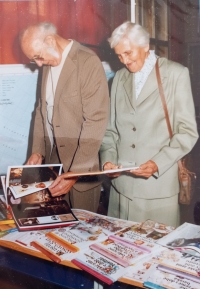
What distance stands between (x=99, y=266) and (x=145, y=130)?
71 centimetres

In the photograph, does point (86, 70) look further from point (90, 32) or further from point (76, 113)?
point (90, 32)

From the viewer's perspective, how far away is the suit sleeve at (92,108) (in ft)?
5.08

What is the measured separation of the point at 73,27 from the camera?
1.79 m

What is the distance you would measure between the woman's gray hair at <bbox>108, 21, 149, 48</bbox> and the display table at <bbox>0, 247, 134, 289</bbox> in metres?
0.96

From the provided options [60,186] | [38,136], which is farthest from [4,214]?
[38,136]

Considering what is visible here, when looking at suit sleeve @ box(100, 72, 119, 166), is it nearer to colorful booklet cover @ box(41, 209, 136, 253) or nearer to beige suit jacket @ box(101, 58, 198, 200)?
beige suit jacket @ box(101, 58, 198, 200)

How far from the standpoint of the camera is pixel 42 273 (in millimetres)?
1014

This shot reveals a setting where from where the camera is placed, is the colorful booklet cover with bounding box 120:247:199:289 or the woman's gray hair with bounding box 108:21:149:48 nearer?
the colorful booklet cover with bounding box 120:247:199:289

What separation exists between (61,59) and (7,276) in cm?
98

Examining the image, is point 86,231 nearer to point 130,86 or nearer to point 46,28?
point 130,86

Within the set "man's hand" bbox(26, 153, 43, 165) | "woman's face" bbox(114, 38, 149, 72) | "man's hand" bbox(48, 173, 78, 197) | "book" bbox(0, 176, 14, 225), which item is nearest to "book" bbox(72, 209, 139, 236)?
"man's hand" bbox(48, 173, 78, 197)

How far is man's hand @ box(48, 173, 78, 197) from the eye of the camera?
1.45 metres

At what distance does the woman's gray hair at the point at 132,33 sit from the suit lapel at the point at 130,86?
0.52ft

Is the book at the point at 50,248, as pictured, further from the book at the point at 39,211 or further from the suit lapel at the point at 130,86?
the suit lapel at the point at 130,86
